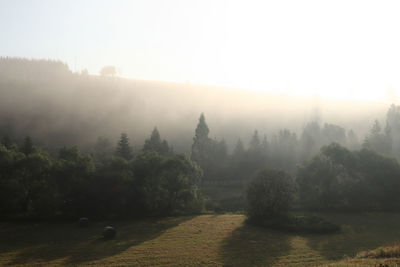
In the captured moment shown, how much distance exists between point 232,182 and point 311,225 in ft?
221

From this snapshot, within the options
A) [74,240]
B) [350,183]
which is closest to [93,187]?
[74,240]

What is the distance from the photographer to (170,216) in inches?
2908

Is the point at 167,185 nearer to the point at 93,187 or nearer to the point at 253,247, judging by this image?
the point at 93,187

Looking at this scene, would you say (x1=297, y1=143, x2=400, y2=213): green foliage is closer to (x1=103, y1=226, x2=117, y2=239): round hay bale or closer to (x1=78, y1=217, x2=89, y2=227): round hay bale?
(x1=103, y1=226, x2=117, y2=239): round hay bale

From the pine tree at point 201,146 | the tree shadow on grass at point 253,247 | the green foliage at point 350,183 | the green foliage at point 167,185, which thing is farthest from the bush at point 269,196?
the pine tree at point 201,146

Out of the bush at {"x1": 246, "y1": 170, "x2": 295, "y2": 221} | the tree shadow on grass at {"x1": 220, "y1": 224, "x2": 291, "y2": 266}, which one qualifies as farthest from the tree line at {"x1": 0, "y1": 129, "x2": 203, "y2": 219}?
the tree shadow on grass at {"x1": 220, "y1": 224, "x2": 291, "y2": 266}

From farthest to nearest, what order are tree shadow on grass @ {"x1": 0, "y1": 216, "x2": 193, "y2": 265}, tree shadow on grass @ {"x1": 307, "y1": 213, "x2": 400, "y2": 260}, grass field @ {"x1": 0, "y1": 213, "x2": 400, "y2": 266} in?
tree shadow on grass @ {"x1": 307, "y1": 213, "x2": 400, "y2": 260} < tree shadow on grass @ {"x1": 0, "y1": 216, "x2": 193, "y2": 265} < grass field @ {"x1": 0, "y1": 213, "x2": 400, "y2": 266}

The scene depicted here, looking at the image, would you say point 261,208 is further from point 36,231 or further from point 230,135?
point 230,135

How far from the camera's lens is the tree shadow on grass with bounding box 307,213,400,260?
154ft

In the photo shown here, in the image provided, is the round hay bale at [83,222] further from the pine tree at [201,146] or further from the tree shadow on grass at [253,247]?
the pine tree at [201,146]

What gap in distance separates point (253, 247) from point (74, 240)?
32.0 m

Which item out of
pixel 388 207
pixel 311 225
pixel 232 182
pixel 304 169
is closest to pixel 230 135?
pixel 232 182

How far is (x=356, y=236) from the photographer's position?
55500mm

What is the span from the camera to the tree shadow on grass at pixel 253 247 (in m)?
42.8
